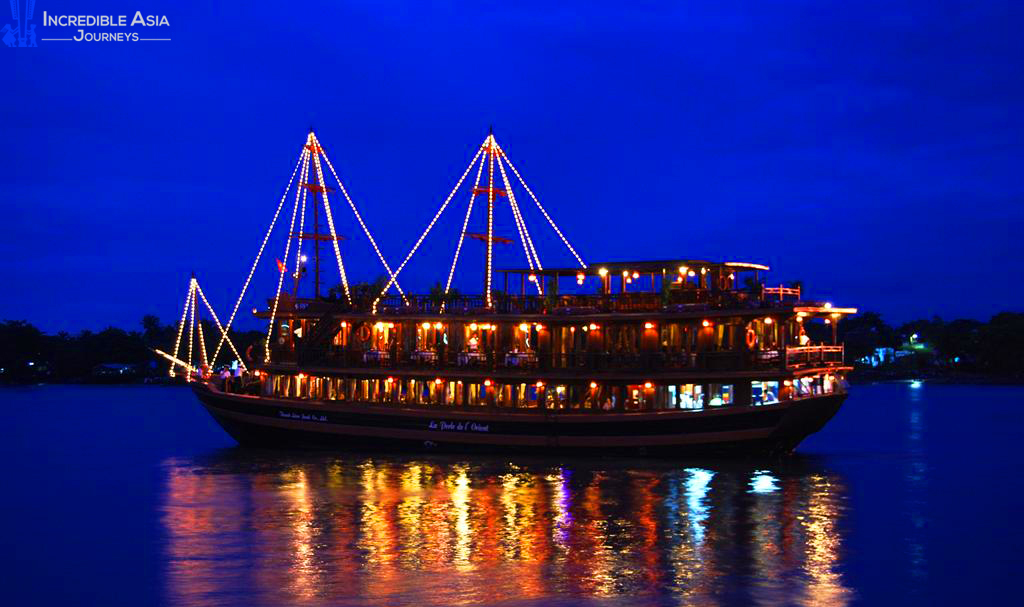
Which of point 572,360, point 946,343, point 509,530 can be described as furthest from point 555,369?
point 946,343

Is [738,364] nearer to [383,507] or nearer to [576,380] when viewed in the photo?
[576,380]

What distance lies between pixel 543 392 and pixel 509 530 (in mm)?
12069

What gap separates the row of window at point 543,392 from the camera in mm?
35500

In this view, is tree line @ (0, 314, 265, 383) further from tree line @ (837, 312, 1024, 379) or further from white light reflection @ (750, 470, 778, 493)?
white light reflection @ (750, 470, 778, 493)

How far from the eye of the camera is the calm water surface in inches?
819

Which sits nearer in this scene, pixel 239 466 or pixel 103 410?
pixel 239 466

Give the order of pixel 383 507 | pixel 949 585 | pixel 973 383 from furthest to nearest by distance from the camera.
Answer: pixel 973 383 → pixel 383 507 → pixel 949 585

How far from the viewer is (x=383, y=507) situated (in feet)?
95.0

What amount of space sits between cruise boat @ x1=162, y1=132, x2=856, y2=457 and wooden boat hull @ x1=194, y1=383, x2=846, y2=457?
5 centimetres

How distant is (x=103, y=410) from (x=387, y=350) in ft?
183

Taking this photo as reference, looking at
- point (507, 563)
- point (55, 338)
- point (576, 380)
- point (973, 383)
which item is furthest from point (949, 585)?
point (55, 338)

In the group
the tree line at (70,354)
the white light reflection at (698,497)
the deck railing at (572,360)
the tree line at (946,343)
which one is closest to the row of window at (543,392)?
the deck railing at (572,360)

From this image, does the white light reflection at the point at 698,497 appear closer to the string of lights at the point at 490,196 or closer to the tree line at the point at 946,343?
the string of lights at the point at 490,196

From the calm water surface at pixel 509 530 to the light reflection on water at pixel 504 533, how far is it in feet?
0.26
